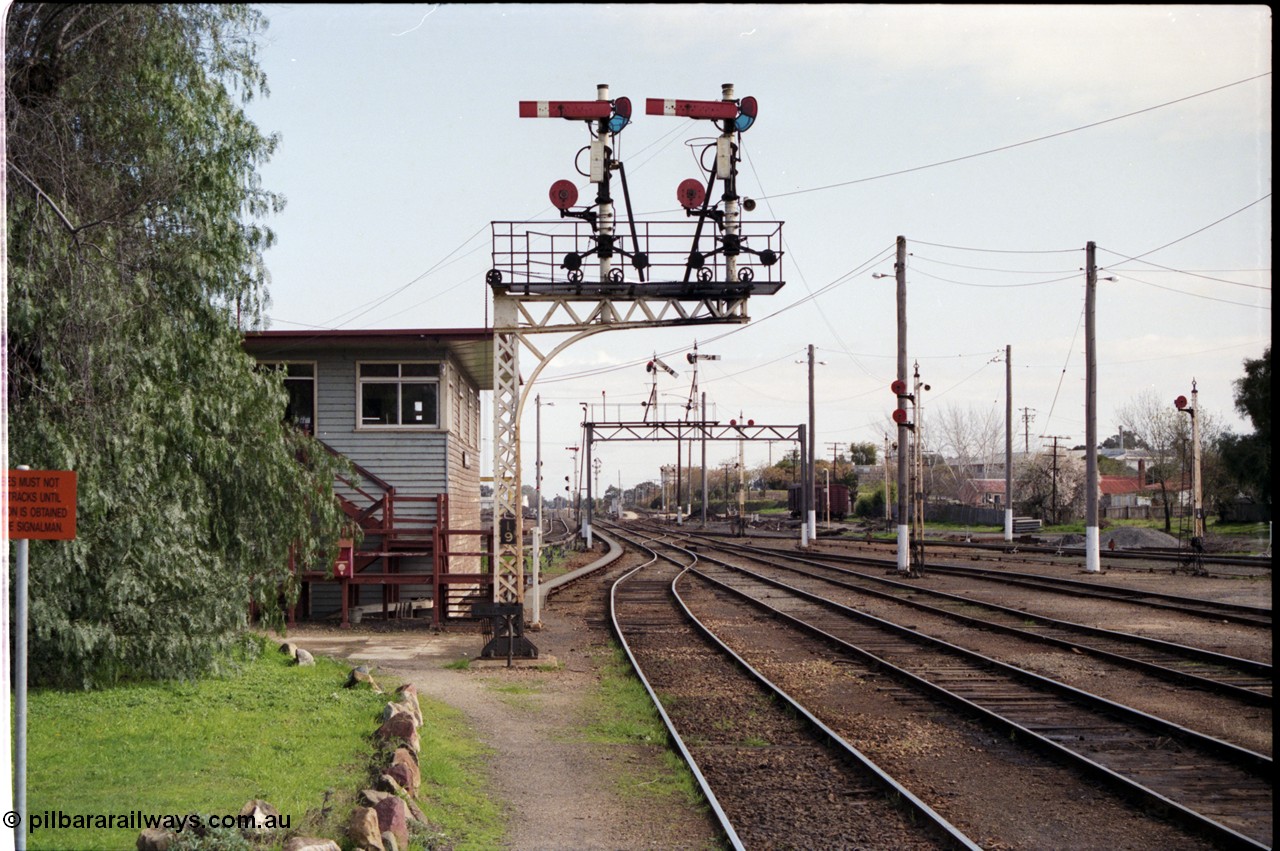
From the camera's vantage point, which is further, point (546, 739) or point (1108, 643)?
point (1108, 643)

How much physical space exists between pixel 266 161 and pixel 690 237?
5683 mm

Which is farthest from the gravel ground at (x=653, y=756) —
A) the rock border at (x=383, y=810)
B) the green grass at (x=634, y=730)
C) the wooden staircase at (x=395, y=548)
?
the wooden staircase at (x=395, y=548)

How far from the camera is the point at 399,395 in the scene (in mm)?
21031

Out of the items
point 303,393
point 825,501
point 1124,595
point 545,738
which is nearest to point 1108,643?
point 1124,595

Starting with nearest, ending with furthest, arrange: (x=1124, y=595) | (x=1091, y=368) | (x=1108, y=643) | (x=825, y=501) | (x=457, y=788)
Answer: (x=457, y=788) → (x=1108, y=643) → (x=1124, y=595) → (x=1091, y=368) → (x=825, y=501)

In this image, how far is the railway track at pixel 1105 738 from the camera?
7922mm

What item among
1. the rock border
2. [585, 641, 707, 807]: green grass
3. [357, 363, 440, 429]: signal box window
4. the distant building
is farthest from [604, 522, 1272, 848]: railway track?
the distant building

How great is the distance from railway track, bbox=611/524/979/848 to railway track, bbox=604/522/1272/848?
1.71 m

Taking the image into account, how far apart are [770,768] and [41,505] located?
6.06m

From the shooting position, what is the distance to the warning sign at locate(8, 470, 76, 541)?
5793 millimetres

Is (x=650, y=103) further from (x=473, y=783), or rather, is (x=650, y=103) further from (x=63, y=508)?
(x=63, y=508)

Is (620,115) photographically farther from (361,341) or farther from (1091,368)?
(1091,368)

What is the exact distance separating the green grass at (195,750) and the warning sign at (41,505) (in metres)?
1.84

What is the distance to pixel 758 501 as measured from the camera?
121875mm
